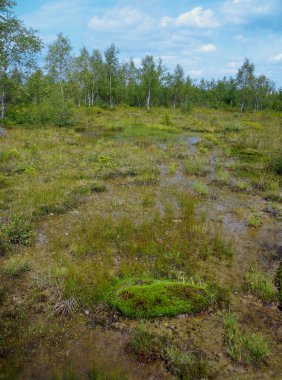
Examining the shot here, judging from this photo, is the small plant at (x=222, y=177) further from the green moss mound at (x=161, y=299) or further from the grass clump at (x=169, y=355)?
the grass clump at (x=169, y=355)

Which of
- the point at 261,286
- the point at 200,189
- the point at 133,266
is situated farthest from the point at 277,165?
the point at 133,266

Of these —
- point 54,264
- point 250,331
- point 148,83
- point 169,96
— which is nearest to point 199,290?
point 250,331

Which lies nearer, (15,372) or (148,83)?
(15,372)

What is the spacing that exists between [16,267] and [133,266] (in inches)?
106

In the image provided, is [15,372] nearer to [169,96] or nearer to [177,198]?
[177,198]

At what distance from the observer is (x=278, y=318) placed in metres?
5.56

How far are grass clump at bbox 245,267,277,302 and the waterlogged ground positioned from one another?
2 centimetres

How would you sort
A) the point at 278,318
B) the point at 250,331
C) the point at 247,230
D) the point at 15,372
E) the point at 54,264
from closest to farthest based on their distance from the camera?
the point at 15,372 < the point at 250,331 < the point at 278,318 < the point at 54,264 < the point at 247,230

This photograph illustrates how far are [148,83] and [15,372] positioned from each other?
178 feet

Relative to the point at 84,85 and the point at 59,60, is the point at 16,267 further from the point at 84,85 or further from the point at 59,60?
the point at 84,85

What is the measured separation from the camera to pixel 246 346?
4.79 metres

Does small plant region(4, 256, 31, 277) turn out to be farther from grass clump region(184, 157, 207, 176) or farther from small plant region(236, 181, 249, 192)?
grass clump region(184, 157, 207, 176)

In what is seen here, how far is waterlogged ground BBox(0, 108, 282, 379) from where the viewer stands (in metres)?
4.69

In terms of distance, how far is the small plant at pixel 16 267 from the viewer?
261 inches
